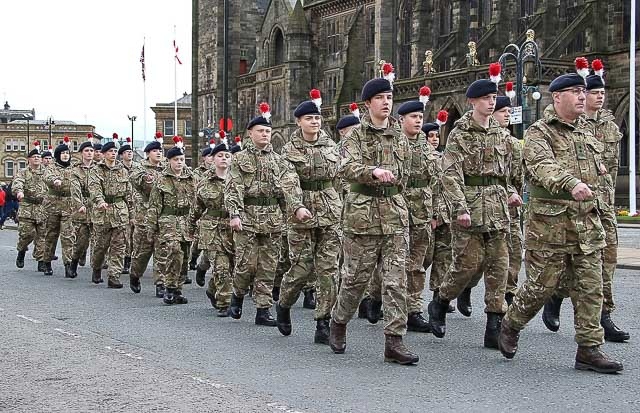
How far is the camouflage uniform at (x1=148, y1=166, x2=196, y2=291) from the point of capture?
13391 millimetres

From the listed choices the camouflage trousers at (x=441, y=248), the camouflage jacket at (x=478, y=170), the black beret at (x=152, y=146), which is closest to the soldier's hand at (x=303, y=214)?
the camouflage jacket at (x=478, y=170)

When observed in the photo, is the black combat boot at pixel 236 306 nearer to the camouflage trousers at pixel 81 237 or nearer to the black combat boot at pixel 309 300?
the black combat boot at pixel 309 300

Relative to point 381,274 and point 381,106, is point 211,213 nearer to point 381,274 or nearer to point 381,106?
point 381,274

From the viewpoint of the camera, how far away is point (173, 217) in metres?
13.6

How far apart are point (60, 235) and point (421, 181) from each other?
28.0ft

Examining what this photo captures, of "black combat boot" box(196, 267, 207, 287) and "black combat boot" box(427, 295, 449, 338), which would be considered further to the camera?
"black combat boot" box(196, 267, 207, 287)

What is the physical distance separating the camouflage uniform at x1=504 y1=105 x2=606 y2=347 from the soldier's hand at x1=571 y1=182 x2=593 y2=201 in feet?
0.36

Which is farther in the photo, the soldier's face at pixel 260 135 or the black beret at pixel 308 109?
the soldier's face at pixel 260 135

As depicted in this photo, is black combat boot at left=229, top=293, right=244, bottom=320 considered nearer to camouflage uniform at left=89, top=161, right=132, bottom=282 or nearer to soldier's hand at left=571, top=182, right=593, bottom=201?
camouflage uniform at left=89, top=161, right=132, bottom=282

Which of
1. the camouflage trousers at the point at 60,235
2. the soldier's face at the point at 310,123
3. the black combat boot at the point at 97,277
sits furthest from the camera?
the camouflage trousers at the point at 60,235

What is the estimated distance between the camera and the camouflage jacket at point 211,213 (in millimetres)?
12695

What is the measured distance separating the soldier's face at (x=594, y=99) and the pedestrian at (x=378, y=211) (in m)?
2.21

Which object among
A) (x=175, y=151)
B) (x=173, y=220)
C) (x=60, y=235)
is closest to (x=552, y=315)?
(x=173, y=220)

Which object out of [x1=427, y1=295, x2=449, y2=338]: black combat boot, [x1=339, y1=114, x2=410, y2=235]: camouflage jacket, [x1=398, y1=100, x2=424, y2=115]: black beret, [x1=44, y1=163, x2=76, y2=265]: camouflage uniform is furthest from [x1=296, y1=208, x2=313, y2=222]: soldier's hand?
[x1=44, y1=163, x2=76, y2=265]: camouflage uniform
